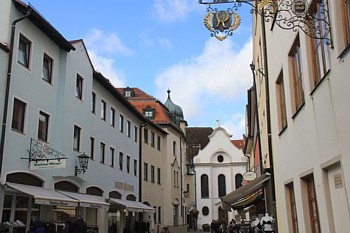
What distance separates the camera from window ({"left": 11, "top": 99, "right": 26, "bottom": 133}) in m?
15.8

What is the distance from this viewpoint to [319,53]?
800cm

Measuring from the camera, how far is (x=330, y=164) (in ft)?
24.1

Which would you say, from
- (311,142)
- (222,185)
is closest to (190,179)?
(222,185)

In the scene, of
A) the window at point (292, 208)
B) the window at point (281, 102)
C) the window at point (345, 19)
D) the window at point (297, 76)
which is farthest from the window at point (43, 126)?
the window at point (345, 19)

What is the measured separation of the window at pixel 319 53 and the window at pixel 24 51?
11462 mm

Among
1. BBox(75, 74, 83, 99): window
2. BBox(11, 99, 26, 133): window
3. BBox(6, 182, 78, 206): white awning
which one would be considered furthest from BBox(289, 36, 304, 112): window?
BBox(75, 74, 83, 99): window

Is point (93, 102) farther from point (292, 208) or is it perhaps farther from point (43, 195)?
point (292, 208)

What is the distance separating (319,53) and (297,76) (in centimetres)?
245

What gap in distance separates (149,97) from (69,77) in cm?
2584

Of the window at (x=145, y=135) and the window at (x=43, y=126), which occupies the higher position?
the window at (x=145, y=135)

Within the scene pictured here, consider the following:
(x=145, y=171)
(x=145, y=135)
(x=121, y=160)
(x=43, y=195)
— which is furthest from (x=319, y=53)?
(x=145, y=135)

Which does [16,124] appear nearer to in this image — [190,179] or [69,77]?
[69,77]

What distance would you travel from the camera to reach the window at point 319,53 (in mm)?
7402

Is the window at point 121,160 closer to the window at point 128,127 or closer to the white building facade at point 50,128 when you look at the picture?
the white building facade at point 50,128
